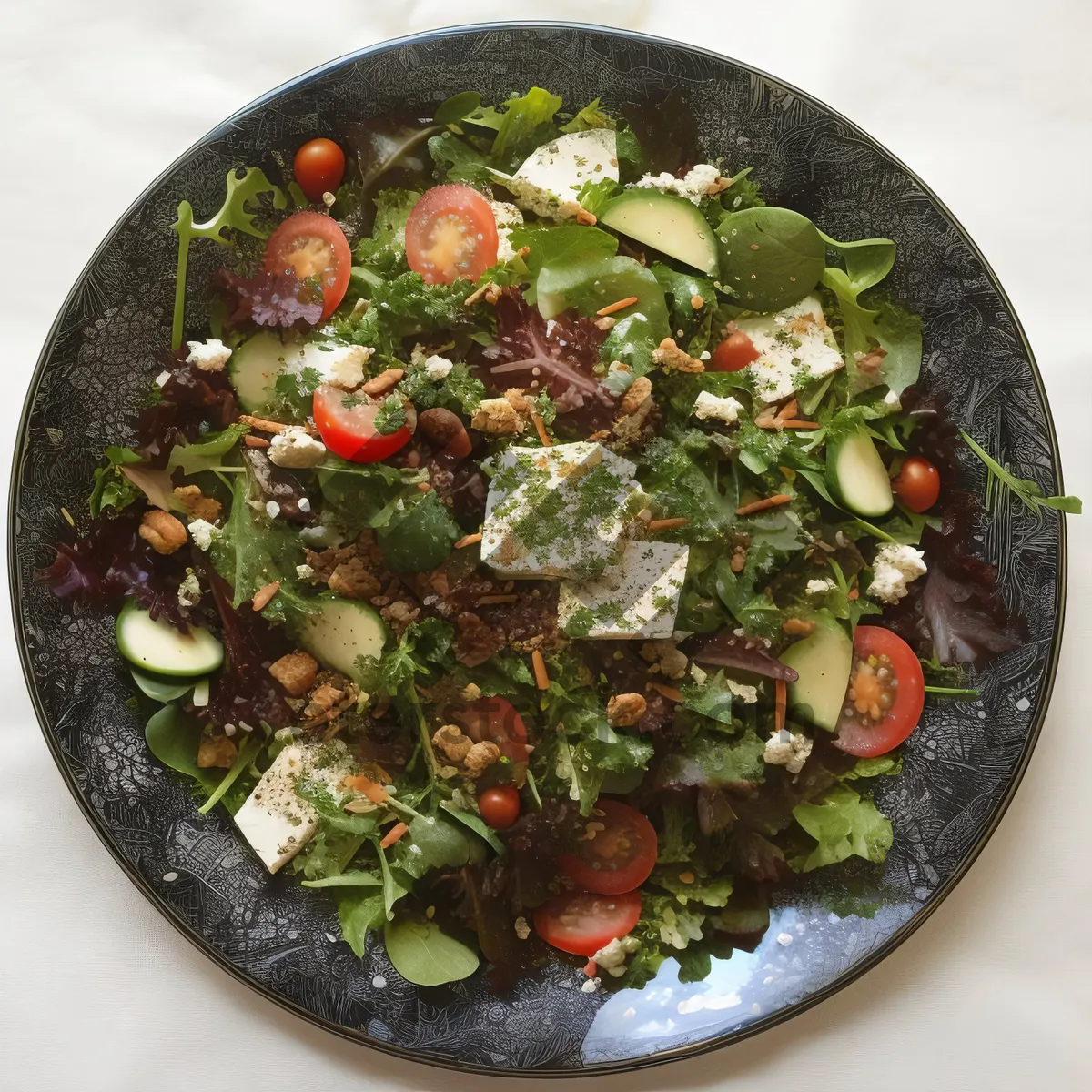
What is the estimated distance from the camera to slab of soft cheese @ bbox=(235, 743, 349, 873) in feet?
7.95

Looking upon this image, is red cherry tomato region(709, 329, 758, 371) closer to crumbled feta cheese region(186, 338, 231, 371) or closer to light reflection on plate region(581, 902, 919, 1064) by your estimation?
crumbled feta cheese region(186, 338, 231, 371)

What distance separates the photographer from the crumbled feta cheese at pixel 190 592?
2402 mm

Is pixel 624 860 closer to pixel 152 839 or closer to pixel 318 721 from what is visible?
pixel 318 721

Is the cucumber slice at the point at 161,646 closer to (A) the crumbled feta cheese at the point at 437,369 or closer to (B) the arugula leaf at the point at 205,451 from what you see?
(B) the arugula leaf at the point at 205,451

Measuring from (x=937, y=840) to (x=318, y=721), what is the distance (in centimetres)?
197

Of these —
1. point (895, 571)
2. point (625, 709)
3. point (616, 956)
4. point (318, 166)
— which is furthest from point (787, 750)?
point (318, 166)

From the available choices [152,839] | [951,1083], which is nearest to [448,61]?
[152,839]

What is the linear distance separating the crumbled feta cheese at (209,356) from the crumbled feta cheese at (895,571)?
7.11 ft

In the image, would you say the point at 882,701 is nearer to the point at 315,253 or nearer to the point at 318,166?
the point at 315,253

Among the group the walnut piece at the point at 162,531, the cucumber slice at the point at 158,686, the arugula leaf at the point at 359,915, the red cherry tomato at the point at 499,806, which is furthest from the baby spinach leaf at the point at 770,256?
the arugula leaf at the point at 359,915

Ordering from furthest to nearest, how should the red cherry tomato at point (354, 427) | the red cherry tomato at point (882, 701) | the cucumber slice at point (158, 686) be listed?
the red cherry tomato at point (882, 701)
the cucumber slice at point (158, 686)
the red cherry tomato at point (354, 427)

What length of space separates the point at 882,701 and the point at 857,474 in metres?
0.73

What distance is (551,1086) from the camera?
2498 millimetres

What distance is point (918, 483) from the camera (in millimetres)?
2510
